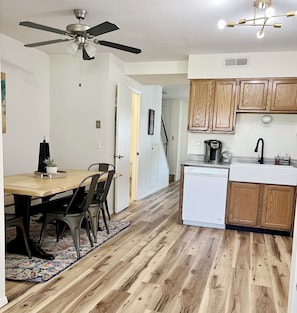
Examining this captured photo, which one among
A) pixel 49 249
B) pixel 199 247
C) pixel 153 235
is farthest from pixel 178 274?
pixel 49 249

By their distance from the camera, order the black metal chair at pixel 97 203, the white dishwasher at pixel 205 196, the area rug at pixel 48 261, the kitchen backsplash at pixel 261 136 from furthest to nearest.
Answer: the kitchen backsplash at pixel 261 136
the white dishwasher at pixel 205 196
the black metal chair at pixel 97 203
the area rug at pixel 48 261

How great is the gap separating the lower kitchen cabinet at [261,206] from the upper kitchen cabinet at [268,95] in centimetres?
106

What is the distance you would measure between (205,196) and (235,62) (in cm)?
190

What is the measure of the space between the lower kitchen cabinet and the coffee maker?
22.0 inches

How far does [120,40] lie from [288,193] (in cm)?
288

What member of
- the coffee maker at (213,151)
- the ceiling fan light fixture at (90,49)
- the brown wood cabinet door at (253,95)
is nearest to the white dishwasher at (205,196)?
the coffee maker at (213,151)

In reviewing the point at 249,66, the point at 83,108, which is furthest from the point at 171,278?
the point at 249,66

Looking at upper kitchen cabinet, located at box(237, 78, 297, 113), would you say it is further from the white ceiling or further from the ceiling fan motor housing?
the ceiling fan motor housing

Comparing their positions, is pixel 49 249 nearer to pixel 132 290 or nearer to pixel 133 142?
pixel 132 290

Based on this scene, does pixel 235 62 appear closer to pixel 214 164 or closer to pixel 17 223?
pixel 214 164

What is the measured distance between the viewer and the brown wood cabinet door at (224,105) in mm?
3991

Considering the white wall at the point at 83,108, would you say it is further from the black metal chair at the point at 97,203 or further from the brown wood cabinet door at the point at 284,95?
the brown wood cabinet door at the point at 284,95

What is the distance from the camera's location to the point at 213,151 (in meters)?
4.23

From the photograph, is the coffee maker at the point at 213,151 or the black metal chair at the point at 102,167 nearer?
the black metal chair at the point at 102,167
